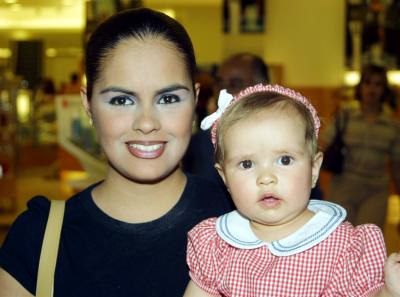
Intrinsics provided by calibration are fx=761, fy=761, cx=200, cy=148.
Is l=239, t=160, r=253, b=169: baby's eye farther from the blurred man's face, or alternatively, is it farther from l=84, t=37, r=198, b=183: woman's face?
the blurred man's face

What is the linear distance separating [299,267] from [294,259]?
0.02 metres

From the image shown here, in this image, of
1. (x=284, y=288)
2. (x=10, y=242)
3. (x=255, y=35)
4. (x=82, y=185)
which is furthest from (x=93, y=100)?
(x=255, y=35)

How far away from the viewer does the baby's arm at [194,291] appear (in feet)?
6.01

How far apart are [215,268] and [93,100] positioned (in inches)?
21.1

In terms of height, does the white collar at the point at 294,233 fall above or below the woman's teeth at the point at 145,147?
below

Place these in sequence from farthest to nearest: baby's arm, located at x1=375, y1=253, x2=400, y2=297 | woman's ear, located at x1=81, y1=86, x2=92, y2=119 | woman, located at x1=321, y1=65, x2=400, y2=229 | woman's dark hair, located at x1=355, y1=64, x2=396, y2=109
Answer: woman's dark hair, located at x1=355, y1=64, x2=396, y2=109, woman, located at x1=321, y1=65, x2=400, y2=229, woman's ear, located at x1=81, y1=86, x2=92, y2=119, baby's arm, located at x1=375, y1=253, x2=400, y2=297

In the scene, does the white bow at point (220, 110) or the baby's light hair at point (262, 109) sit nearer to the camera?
the baby's light hair at point (262, 109)

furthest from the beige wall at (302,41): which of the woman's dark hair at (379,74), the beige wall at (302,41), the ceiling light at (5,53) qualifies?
the ceiling light at (5,53)

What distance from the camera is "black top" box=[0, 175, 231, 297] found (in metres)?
1.89

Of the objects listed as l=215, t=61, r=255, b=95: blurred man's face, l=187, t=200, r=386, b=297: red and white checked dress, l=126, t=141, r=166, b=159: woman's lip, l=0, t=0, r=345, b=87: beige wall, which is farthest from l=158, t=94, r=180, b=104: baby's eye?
l=0, t=0, r=345, b=87: beige wall

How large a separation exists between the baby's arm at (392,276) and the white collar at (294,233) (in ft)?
0.67

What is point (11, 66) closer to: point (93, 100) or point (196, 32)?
point (196, 32)

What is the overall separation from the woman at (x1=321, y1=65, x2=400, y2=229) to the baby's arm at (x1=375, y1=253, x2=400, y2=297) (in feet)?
12.6

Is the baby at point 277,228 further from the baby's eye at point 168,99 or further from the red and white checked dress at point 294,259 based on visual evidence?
the baby's eye at point 168,99
